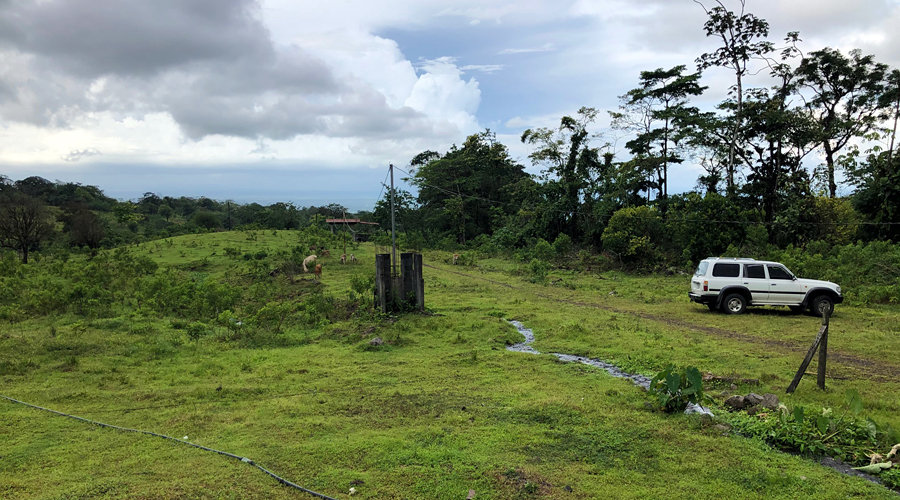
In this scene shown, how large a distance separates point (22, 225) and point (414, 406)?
32652 mm

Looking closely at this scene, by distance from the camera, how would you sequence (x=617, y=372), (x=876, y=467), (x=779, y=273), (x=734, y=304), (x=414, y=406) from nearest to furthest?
(x=876, y=467) → (x=414, y=406) → (x=617, y=372) → (x=779, y=273) → (x=734, y=304)

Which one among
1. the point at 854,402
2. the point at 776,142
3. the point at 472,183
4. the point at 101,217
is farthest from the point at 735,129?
the point at 101,217

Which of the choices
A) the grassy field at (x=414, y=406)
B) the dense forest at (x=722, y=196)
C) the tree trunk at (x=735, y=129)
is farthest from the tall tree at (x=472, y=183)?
the grassy field at (x=414, y=406)

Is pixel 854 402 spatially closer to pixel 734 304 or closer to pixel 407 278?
pixel 734 304

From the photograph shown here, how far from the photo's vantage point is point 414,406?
7.17 m

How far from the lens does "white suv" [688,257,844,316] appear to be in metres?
14.3

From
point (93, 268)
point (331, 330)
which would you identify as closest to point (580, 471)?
point (331, 330)

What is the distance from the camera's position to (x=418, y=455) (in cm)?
551

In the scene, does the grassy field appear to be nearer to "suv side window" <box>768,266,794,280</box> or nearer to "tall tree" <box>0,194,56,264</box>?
"suv side window" <box>768,266,794,280</box>

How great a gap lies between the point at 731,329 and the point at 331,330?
1032cm

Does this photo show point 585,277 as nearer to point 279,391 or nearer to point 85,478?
point 279,391

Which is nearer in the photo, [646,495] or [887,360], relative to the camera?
[646,495]

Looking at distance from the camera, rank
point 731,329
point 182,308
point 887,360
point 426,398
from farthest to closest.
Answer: point 182,308, point 731,329, point 887,360, point 426,398

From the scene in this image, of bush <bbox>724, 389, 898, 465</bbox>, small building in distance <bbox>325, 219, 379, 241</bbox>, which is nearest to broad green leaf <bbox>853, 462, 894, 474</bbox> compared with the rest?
bush <bbox>724, 389, 898, 465</bbox>
